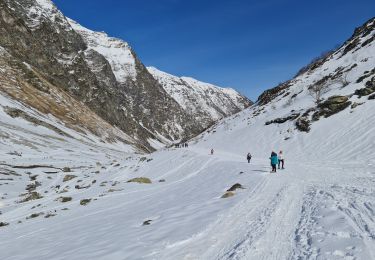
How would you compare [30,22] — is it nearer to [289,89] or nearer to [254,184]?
[289,89]

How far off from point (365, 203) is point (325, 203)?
124 cm

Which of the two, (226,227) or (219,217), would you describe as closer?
(226,227)

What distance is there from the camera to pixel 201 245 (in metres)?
9.97

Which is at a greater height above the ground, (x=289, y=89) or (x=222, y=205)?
(x=289, y=89)

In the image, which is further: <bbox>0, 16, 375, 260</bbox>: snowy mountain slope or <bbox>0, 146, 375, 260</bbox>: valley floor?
<bbox>0, 16, 375, 260</bbox>: snowy mountain slope

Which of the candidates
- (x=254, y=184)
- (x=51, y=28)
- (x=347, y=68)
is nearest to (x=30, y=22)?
(x=51, y=28)

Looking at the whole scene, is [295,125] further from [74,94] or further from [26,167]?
[74,94]

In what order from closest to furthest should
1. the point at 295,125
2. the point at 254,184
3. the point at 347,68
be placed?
the point at 254,184 → the point at 295,125 → the point at 347,68

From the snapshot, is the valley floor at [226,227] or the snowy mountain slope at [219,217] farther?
the snowy mountain slope at [219,217]


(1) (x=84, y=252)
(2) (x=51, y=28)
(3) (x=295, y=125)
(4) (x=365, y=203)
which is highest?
(2) (x=51, y=28)

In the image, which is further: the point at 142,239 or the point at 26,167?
the point at 26,167

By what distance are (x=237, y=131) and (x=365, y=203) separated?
58205 mm

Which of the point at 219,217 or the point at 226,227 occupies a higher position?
the point at 219,217

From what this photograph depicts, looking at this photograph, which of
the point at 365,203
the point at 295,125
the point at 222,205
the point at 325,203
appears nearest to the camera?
the point at 365,203
